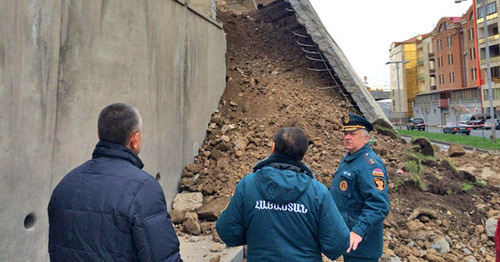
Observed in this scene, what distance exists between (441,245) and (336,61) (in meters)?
5.57

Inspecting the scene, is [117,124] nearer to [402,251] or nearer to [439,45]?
[402,251]

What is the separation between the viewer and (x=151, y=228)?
147 cm

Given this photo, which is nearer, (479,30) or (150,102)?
(150,102)

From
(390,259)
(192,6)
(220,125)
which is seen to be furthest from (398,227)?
(192,6)

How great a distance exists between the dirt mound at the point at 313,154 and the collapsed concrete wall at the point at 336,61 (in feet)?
1.04

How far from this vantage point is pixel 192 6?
6.44m

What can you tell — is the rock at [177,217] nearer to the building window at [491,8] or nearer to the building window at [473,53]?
the building window at [491,8]

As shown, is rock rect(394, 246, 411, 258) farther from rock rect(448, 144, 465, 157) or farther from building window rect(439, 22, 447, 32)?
building window rect(439, 22, 447, 32)

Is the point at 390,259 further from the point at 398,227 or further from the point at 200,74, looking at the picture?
the point at 200,74

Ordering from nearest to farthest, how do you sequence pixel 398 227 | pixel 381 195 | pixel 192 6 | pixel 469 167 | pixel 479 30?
1. pixel 381 195
2. pixel 398 227
3. pixel 192 6
4. pixel 469 167
5. pixel 479 30

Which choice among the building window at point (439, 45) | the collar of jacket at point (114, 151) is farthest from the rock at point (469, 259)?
the building window at point (439, 45)

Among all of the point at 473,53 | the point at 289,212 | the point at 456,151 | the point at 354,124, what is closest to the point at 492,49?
the point at 473,53

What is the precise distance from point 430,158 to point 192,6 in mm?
5938

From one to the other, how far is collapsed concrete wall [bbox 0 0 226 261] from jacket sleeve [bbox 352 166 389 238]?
9.66 feet
